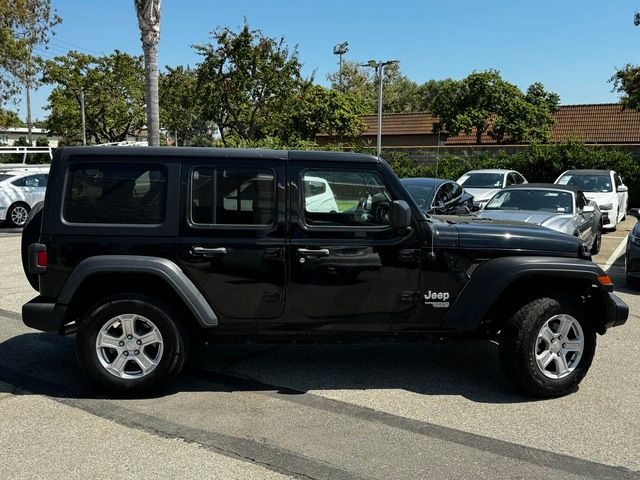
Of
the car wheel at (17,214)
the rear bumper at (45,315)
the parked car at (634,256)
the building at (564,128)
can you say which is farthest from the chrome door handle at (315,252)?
the building at (564,128)

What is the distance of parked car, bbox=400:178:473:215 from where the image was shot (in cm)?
1139

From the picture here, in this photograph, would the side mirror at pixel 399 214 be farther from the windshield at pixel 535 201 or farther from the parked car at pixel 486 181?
the parked car at pixel 486 181

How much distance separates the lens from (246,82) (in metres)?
29.1

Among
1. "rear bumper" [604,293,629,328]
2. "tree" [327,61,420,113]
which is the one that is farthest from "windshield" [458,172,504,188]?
"tree" [327,61,420,113]

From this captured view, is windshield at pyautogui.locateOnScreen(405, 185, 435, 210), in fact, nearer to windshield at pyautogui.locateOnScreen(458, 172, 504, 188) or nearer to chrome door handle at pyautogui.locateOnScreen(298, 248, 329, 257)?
windshield at pyautogui.locateOnScreen(458, 172, 504, 188)

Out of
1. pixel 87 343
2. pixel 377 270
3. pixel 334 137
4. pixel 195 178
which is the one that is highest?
pixel 334 137

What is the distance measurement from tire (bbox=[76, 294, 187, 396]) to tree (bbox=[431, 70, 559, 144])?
33505mm

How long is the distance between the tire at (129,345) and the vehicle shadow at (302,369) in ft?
0.72

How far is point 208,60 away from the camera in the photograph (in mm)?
29078

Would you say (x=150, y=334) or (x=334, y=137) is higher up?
(x=334, y=137)

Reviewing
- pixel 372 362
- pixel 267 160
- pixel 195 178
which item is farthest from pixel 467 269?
pixel 195 178

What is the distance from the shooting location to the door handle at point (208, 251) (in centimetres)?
452

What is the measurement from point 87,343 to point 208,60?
2651 centimetres

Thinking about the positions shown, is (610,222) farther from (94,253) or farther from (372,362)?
(94,253)
